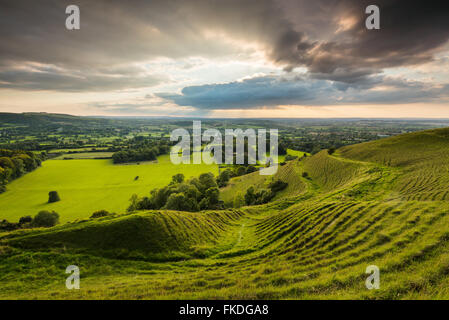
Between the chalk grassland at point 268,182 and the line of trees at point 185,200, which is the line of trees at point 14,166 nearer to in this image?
the line of trees at point 185,200

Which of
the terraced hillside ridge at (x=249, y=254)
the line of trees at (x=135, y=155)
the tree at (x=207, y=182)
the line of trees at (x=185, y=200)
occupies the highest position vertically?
the line of trees at (x=135, y=155)

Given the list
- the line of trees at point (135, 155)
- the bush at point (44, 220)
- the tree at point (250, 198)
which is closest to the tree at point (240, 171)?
the tree at point (250, 198)

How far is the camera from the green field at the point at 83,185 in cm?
6438

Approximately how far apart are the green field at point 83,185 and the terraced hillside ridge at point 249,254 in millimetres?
50420

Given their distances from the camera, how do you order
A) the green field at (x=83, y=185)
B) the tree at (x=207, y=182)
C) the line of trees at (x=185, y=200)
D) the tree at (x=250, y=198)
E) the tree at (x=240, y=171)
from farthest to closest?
the tree at (x=240, y=171)
the tree at (x=207, y=182)
the green field at (x=83, y=185)
the tree at (x=250, y=198)
the line of trees at (x=185, y=200)

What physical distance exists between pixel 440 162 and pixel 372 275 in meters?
44.9

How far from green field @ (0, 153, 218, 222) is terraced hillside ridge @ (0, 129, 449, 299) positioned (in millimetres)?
50420

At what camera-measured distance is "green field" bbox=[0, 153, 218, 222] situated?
6438 cm

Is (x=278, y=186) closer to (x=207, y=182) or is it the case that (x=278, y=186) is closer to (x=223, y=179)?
(x=207, y=182)

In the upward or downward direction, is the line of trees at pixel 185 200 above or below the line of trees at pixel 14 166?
below

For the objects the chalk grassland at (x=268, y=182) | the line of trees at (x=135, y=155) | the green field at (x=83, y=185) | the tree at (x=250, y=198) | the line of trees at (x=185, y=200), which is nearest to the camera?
the line of trees at (x=185, y=200)

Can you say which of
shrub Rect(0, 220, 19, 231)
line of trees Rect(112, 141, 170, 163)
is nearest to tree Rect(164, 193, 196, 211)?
shrub Rect(0, 220, 19, 231)

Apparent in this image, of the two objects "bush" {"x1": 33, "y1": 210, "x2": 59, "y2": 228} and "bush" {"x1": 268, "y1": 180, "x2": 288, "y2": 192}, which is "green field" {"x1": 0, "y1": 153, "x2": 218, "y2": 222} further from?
"bush" {"x1": 268, "y1": 180, "x2": 288, "y2": 192}

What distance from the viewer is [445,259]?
10.2 meters
